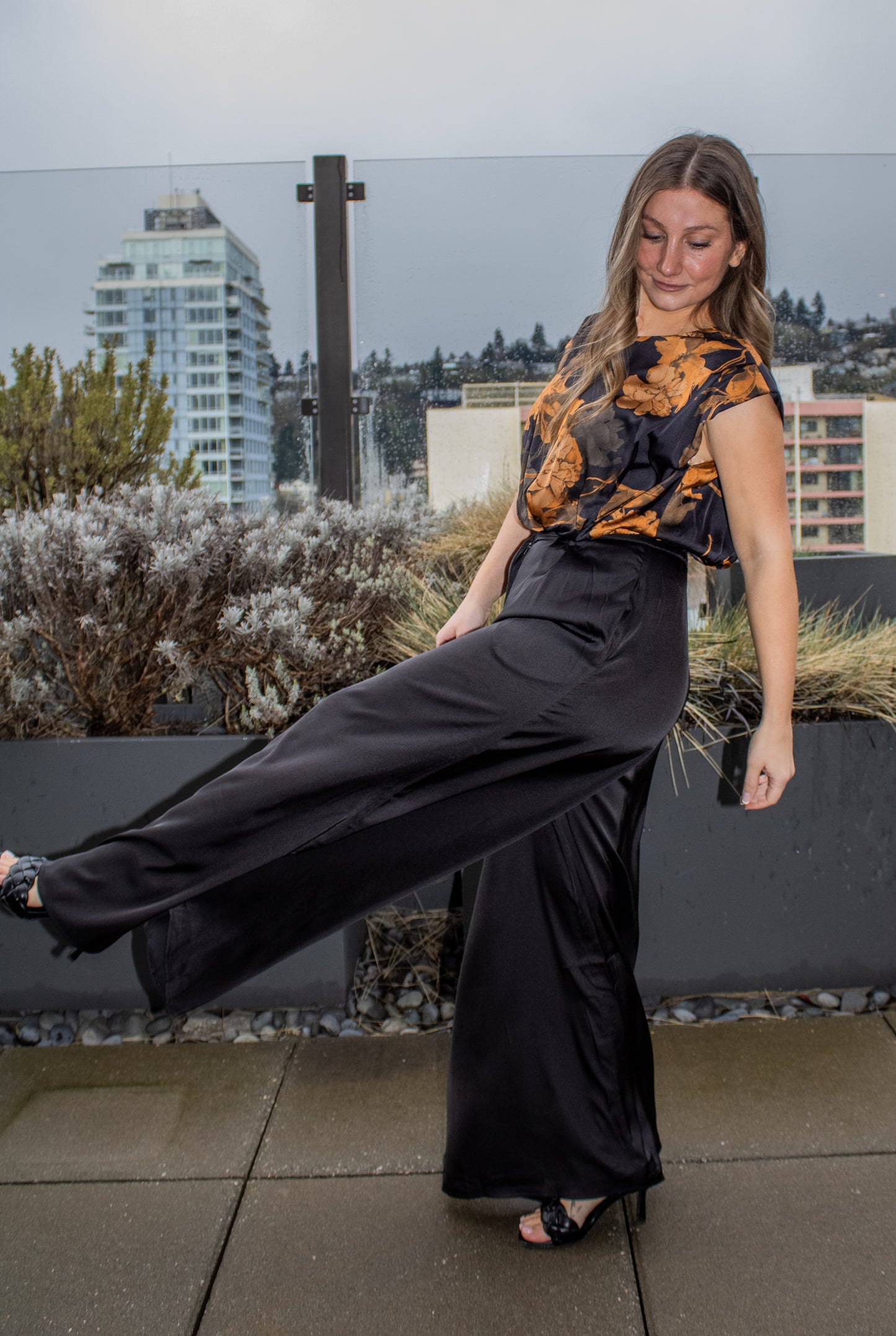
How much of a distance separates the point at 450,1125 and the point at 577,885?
546 millimetres

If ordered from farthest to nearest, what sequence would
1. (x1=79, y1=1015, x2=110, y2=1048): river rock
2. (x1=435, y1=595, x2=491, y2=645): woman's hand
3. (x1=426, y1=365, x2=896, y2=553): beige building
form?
(x1=426, y1=365, x2=896, y2=553): beige building, (x1=79, y1=1015, x2=110, y2=1048): river rock, (x1=435, y1=595, x2=491, y2=645): woman's hand

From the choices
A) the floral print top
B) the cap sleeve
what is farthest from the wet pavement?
the cap sleeve

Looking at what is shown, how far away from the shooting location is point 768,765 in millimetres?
1636

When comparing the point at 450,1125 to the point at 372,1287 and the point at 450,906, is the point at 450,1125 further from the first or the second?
the point at 450,906

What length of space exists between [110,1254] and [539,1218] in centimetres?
80

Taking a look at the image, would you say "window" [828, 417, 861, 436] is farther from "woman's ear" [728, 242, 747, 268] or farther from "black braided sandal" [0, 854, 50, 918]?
"black braided sandal" [0, 854, 50, 918]

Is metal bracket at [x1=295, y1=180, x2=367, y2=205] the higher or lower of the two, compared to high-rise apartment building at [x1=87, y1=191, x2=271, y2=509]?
higher

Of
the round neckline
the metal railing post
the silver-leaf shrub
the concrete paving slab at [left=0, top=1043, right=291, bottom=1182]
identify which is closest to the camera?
the round neckline

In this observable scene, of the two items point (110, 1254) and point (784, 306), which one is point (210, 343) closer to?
point (784, 306)

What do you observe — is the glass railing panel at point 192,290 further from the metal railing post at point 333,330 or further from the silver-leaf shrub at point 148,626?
the silver-leaf shrub at point 148,626

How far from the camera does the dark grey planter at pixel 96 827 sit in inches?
105

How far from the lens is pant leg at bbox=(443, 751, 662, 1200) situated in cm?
176

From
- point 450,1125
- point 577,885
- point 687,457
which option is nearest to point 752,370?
point 687,457

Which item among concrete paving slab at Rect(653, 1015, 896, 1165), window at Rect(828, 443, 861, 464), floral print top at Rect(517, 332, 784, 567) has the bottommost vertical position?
concrete paving slab at Rect(653, 1015, 896, 1165)
